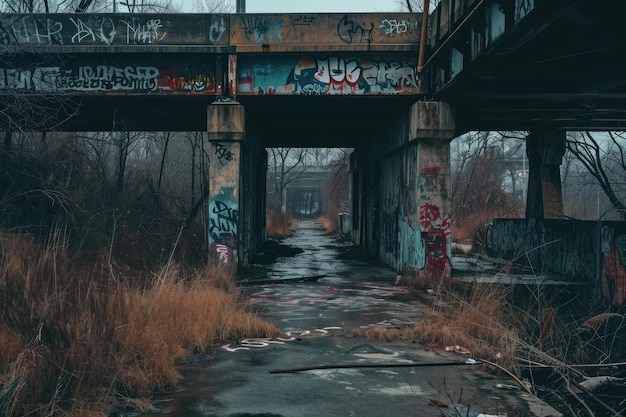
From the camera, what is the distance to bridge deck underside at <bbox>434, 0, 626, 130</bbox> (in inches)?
302

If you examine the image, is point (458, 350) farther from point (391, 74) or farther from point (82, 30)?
point (82, 30)

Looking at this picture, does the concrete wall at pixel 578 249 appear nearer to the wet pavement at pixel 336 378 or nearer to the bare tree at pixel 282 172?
the wet pavement at pixel 336 378

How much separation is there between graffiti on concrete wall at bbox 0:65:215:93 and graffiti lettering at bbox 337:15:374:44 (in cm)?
301

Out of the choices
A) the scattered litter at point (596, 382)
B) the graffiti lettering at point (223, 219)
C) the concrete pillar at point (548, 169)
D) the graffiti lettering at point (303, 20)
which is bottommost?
→ the scattered litter at point (596, 382)

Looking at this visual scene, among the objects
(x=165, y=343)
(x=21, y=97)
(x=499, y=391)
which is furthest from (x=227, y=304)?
(x=21, y=97)

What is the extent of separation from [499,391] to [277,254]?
1560 centimetres

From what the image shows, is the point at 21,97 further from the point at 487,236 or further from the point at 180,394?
the point at 487,236

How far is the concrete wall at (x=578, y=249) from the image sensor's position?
471 inches

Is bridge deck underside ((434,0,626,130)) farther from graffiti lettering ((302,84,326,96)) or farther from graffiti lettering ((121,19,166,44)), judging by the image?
graffiti lettering ((121,19,166,44))

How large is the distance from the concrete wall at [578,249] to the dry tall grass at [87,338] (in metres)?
4.72

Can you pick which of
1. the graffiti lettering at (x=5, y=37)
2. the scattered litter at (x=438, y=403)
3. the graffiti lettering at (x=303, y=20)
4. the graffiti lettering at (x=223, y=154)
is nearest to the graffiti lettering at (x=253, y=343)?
the scattered litter at (x=438, y=403)

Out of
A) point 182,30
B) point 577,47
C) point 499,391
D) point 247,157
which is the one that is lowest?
point 499,391

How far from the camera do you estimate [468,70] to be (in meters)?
10.2

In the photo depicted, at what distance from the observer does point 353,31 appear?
13.4 m
